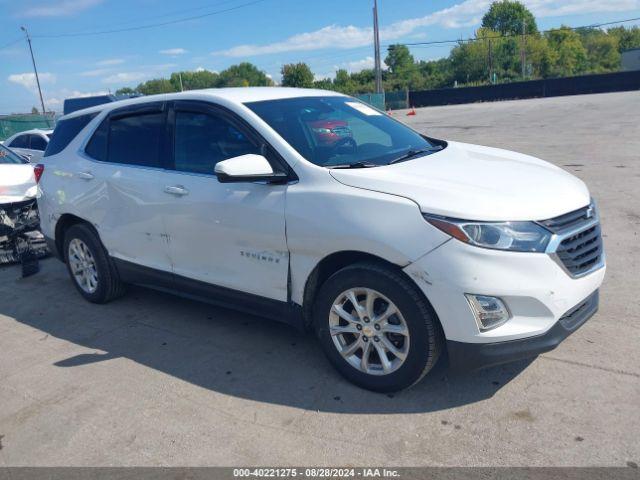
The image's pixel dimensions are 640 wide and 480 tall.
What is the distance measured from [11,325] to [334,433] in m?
3.59

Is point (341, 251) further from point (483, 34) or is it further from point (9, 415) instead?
point (483, 34)

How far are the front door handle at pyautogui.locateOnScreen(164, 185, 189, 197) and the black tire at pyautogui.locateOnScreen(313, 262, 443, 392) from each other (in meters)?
1.39

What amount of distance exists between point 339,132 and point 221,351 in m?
1.86

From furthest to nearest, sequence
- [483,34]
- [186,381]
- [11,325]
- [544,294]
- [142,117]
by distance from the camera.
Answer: [483,34] < [11,325] < [142,117] < [186,381] < [544,294]

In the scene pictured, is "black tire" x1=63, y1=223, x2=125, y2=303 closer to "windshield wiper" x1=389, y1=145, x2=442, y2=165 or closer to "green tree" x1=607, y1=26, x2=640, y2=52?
"windshield wiper" x1=389, y1=145, x2=442, y2=165

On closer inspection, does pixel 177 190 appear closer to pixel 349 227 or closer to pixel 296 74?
pixel 349 227

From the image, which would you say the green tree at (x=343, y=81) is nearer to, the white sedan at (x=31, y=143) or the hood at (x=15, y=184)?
the white sedan at (x=31, y=143)

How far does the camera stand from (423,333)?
10.1 ft

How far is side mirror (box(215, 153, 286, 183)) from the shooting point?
3479 mm

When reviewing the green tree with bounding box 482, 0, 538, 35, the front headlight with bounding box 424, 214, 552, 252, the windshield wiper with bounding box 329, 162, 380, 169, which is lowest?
the front headlight with bounding box 424, 214, 552, 252

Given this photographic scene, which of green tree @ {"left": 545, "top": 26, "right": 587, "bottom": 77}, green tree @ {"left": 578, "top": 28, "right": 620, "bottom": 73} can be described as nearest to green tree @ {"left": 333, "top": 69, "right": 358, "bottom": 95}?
green tree @ {"left": 545, "top": 26, "right": 587, "bottom": 77}

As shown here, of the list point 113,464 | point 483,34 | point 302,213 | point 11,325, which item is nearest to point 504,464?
point 302,213

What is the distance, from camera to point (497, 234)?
2.92 meters

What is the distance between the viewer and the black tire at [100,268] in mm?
5145
